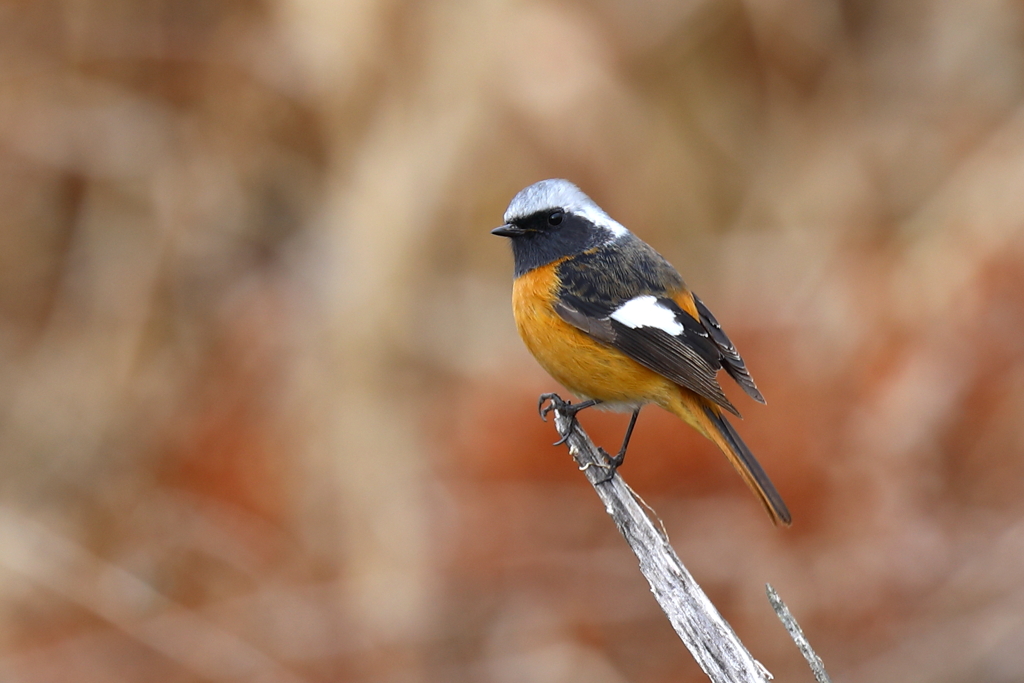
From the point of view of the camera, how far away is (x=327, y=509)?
18.3ft

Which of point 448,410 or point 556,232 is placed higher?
point 448,410

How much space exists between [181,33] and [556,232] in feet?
11.2

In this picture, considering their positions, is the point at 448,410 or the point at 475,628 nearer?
the point at 475,628

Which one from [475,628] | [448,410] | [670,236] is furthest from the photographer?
[670,236]

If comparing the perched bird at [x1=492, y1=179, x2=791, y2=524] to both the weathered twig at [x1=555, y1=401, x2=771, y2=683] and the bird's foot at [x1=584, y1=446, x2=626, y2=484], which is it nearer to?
the bird's foot at [x1=584, y1=446, x2=626, y2=484]

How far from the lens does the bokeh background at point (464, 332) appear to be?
16.8 feet

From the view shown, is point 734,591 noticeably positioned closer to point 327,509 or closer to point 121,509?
point 327,509

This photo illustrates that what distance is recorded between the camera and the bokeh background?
512 cm

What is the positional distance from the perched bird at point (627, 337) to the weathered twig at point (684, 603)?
34 cm

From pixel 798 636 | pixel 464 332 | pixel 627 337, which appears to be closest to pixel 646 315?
pixel 627 337

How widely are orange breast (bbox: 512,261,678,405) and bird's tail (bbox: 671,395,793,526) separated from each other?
3.3 inches

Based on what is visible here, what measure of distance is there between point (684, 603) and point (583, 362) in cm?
105

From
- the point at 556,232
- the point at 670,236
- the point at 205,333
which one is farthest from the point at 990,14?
the point at 205,333

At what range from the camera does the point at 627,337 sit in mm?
3184
